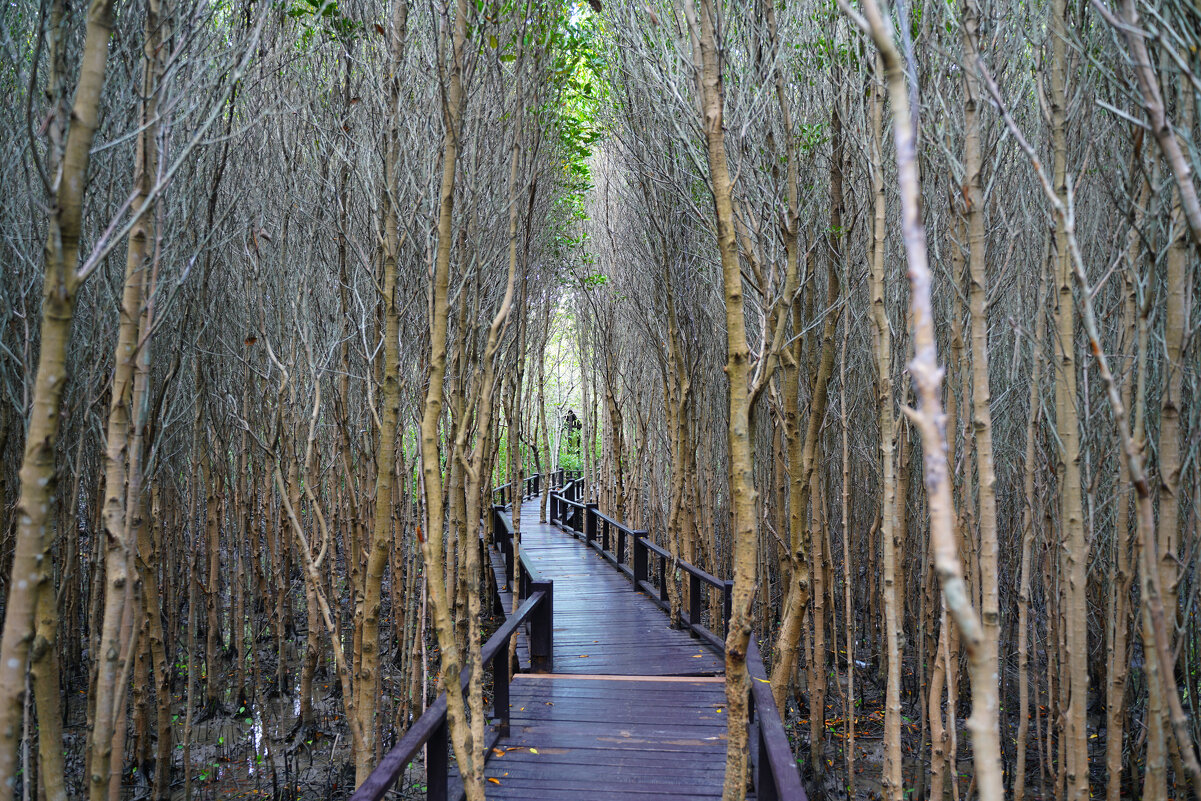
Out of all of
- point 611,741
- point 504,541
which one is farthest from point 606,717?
point 504,541

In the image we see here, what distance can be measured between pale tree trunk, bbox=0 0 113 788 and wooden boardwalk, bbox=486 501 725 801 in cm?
271

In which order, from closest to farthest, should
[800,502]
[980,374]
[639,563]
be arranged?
1. [980,374]
2. [800,502]
3. [639,563]

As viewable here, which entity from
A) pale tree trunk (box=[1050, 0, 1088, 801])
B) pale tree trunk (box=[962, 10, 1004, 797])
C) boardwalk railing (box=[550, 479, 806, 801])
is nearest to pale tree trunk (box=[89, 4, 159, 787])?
boardwalk railing (box=[550, 479, 806, 801])

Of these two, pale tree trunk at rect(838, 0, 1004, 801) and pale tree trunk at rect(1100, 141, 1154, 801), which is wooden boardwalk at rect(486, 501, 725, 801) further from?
pale tree trunk at rect(838, 0, 1004, 801)

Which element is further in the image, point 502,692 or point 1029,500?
point 502,692

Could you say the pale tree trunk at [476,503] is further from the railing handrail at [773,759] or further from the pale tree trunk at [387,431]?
the railing handrail at [773,759]

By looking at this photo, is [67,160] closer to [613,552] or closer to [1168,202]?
[1168,202]

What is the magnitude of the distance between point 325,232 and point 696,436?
421 centimetres

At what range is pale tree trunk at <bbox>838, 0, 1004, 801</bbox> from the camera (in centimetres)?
86

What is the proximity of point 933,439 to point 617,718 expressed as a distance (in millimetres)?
4221

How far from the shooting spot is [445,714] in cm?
297

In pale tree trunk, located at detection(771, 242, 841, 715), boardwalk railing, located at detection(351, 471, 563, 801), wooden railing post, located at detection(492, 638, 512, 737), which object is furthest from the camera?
pale tree trunk, located at detection(771, 242, 841, 715)

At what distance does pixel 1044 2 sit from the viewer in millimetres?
3383

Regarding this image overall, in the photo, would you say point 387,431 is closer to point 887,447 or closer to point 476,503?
point 476,503
